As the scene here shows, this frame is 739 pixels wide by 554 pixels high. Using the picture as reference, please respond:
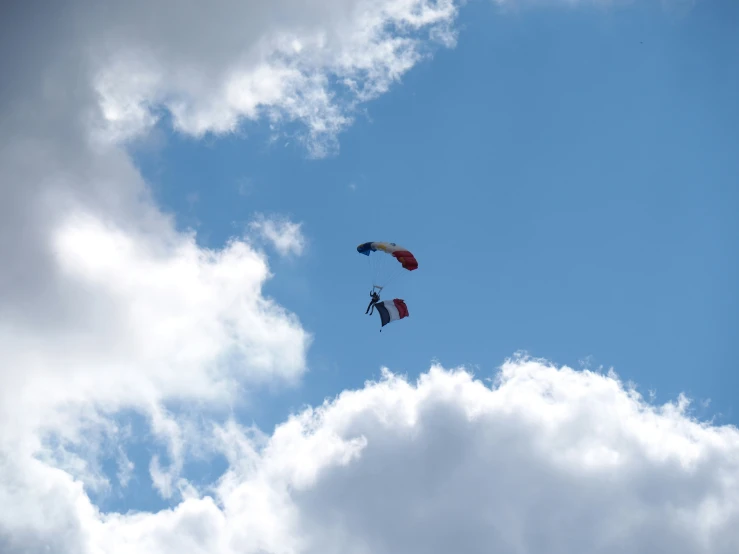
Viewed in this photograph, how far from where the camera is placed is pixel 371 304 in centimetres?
11562

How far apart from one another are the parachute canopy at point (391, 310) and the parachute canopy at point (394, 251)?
5287 millimetres

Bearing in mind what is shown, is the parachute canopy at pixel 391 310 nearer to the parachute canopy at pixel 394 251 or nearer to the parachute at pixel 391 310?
the parachute at pixel 391 310

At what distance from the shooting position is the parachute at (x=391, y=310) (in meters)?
116

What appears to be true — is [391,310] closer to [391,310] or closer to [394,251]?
[391,310]

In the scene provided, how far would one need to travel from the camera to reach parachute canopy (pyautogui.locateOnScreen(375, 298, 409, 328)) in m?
116

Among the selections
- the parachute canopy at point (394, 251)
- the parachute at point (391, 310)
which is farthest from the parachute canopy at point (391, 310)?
the parachute canopy at point (394, 251)

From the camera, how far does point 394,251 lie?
11562 centimetres

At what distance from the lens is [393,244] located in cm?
11731

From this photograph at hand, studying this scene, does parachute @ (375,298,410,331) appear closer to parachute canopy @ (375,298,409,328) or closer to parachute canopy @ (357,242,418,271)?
parachute canopy @ (375,298,409,328)

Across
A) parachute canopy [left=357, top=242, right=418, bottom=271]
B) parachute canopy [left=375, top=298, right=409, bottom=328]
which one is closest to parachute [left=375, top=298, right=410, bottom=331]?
parachute canopy [left=375, top=298, right=409, bottom=328]

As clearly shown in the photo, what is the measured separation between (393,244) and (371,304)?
6931mm

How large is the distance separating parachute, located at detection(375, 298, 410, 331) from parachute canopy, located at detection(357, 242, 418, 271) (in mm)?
5287

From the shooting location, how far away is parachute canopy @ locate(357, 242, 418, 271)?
115 metres

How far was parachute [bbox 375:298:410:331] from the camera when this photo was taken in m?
116
